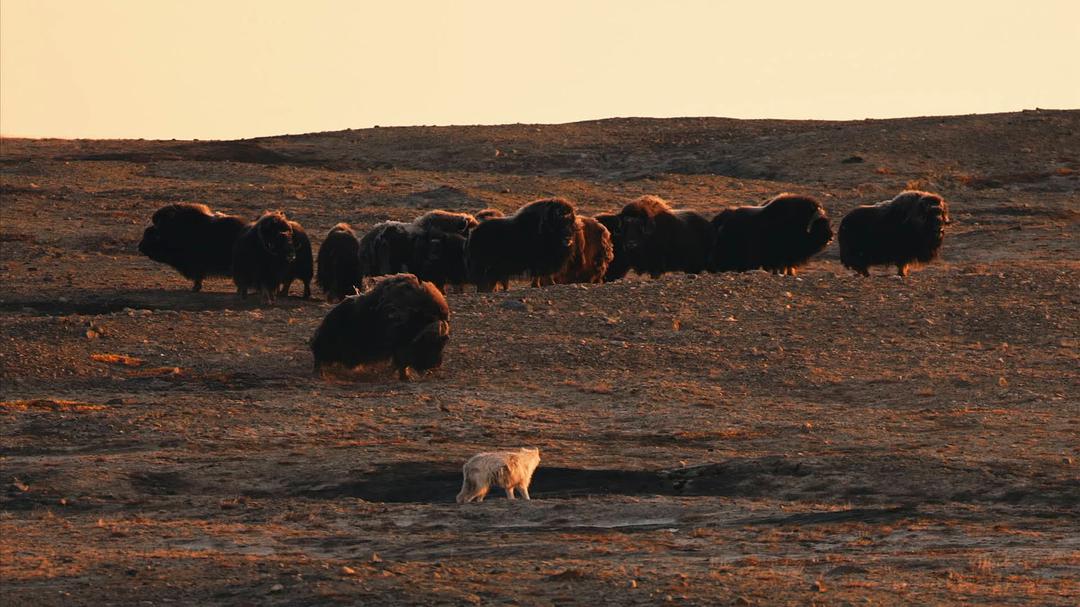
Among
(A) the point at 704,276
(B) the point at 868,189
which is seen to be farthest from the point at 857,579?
(B) the point at 868,189

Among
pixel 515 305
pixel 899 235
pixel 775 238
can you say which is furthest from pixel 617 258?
pixel 515 305

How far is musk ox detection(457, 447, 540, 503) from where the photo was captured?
50.4ft

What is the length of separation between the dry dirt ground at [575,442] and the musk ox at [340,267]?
42.4 inches

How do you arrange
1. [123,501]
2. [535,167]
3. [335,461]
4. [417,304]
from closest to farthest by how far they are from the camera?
[123,501], [335,461], [417,304], [535,167]

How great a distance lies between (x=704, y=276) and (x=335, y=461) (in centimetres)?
1236

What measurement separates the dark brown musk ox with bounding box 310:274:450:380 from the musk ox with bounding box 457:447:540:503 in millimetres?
5948

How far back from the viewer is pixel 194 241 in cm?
3197

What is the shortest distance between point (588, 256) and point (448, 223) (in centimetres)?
231

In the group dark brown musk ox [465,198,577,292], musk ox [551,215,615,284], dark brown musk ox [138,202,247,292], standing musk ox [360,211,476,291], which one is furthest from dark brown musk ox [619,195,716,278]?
dark brown musk ox [138,202,247,292]

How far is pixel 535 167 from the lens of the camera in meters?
61.2

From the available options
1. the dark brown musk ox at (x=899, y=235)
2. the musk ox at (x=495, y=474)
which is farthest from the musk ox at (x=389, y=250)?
the musk ox at (x=495, y=474)

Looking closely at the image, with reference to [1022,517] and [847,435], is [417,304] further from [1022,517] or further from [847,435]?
[1022,517]

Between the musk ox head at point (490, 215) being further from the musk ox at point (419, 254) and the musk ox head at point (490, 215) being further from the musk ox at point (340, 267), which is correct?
the musk ox at point (340, 267)

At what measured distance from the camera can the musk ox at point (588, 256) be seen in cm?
2956
